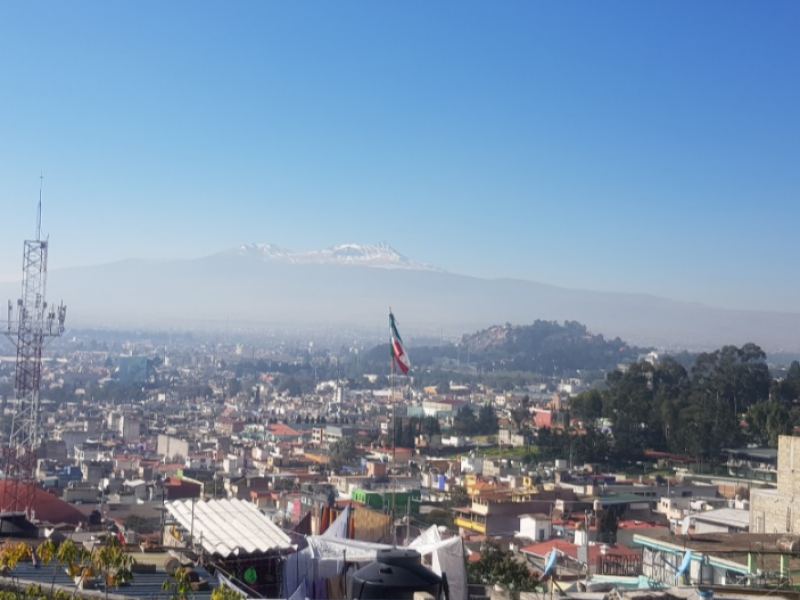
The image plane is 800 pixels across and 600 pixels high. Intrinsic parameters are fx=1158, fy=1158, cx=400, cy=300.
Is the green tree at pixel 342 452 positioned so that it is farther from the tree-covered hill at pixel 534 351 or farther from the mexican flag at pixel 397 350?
the tree-covered hill at pixel 534 351

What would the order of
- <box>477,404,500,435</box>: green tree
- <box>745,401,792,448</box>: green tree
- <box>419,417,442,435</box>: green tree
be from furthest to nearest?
<box>477,404,500,435</box>: green tree → <box>419,417,442,435</box>: green tree → <box>745,401,792,448</box>: green tree

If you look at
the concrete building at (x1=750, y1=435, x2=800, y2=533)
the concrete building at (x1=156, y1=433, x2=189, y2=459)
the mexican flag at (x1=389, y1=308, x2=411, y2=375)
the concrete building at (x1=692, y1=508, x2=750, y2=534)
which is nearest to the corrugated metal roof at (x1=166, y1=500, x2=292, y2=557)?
the mexican flag at (x1=389, y1=308, x2=411, y2=375)

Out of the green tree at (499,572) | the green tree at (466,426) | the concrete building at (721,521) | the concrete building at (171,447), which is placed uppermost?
the green tree at (499,572)

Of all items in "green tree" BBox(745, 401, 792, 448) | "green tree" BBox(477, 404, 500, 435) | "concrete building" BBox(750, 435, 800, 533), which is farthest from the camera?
"green tree" BBox(477, 404, 500, 435)

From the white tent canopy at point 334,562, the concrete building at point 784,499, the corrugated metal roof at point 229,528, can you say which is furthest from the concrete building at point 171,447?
the white tent canopy at point 334,562

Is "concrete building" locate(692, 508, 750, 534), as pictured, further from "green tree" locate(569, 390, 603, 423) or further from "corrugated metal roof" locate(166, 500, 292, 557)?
"green tree" locate(569, 390, 603, 423)

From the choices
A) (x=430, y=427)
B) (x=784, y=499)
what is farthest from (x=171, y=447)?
(x=784, y=499)

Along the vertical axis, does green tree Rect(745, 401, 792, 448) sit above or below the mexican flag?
below
